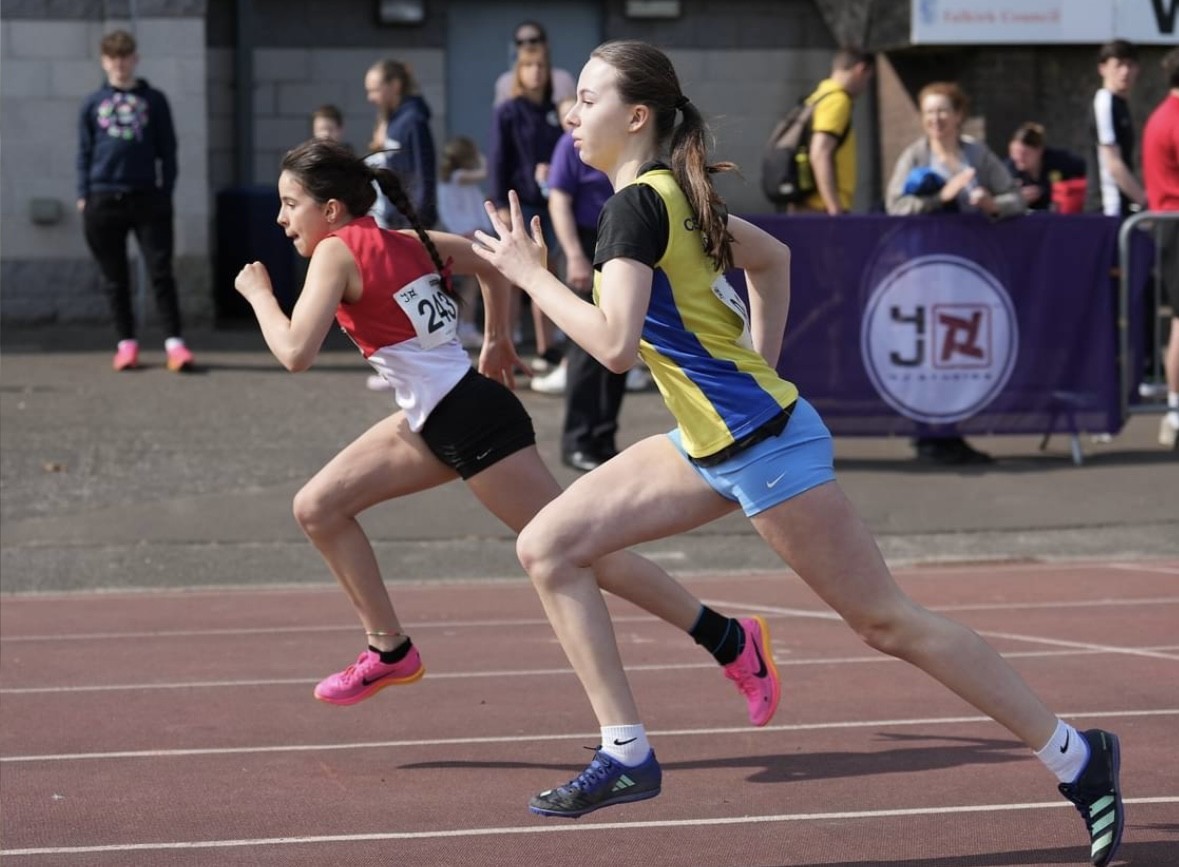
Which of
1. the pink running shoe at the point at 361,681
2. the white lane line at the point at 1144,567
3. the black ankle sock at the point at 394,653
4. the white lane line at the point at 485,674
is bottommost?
the white lane line at the point at 1144,567

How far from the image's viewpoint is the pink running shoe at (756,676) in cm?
584

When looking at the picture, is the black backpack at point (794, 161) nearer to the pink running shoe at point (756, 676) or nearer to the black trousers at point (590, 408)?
the black trousers at point (590, 408)

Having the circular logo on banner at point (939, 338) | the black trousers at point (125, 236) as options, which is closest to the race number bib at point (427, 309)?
the circular logo on banner at point (939, 338)

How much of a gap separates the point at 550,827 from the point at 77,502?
587 cm

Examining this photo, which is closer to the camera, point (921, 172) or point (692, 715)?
point (692, 715)

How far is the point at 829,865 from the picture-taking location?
491 centimetres

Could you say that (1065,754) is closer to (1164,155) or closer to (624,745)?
(624,745)

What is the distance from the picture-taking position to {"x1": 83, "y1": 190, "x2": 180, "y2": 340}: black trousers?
12.8m

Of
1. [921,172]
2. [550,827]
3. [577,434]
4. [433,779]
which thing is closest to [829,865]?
[550,827]

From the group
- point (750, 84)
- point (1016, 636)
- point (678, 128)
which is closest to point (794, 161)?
point (1016, 636)

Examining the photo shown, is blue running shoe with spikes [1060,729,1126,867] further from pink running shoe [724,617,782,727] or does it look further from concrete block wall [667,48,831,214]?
concrete block wall [667,48,831,214]

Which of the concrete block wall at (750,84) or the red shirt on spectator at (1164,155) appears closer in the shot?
the red shirt on spectator at (1164,155)

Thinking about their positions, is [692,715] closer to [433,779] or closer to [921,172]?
[433,779]

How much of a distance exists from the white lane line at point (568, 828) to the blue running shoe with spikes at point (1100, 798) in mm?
680
